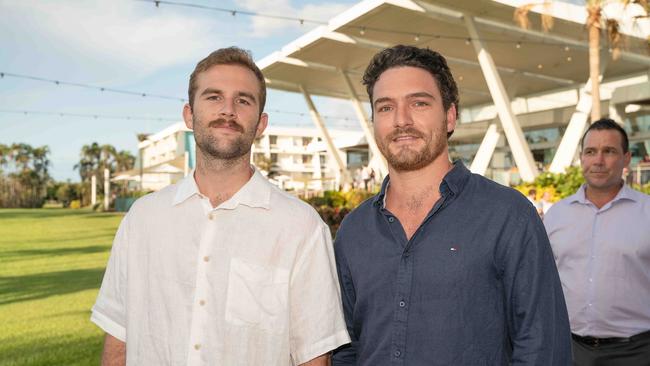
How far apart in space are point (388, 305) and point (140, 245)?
1002 mm

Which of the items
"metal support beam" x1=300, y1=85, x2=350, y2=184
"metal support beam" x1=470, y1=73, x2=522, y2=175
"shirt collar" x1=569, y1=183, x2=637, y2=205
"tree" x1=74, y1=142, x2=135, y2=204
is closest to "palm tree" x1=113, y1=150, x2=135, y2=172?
"tree" x1=74, y1=142, x2=135, y2=204

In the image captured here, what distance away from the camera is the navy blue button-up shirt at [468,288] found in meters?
2.08

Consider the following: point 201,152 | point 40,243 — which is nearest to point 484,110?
point 40,243

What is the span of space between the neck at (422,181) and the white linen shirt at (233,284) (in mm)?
341

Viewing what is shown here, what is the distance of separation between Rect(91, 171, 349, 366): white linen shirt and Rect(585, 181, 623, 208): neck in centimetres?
239

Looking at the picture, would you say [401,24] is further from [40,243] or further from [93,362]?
[93,362]

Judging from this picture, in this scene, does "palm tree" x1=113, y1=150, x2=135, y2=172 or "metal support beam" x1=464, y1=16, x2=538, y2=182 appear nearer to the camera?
"metal support beam" x1=464, y1=16, x2=538, y2=182

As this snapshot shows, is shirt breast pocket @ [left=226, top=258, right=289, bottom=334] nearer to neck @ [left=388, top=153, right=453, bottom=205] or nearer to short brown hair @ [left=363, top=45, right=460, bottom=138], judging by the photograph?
neck @ [left=388, top=153, right=453, bottom=205]

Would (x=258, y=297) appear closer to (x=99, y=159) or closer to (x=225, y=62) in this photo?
(x=225, y=62)

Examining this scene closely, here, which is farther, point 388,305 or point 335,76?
point 335,76

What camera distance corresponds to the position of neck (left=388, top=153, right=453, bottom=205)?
238 cm

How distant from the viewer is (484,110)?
47.1 m

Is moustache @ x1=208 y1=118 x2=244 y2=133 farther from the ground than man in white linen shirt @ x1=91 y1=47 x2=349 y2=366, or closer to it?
farther from the ground

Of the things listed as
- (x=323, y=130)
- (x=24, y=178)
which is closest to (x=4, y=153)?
(x=24, y=178)
